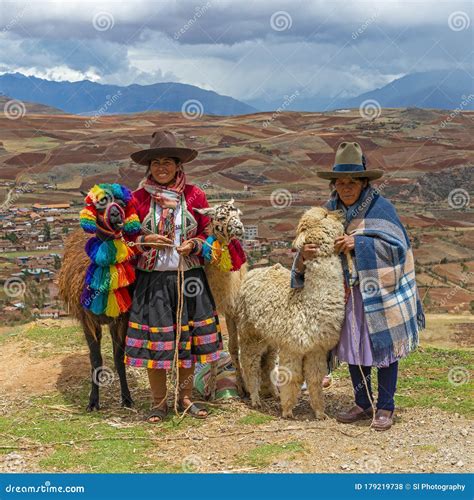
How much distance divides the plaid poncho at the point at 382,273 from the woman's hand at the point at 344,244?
4cm

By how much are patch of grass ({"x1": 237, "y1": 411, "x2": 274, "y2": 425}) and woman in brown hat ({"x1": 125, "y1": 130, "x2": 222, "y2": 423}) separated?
514 mm

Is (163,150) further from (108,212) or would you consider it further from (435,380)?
(435,380)

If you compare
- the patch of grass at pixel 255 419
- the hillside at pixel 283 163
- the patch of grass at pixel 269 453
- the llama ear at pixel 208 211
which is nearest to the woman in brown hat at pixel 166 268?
the llama ear at pixel 208 211

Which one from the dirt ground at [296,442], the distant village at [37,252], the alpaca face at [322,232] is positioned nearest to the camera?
the dirt ground at [296,442]

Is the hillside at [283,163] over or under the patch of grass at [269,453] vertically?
over

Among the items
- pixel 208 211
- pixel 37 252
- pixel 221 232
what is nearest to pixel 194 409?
pixel 221 232

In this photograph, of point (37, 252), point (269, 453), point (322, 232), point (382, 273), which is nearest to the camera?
point (269, 453)

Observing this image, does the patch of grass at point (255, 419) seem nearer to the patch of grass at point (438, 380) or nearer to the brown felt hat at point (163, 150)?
the patch of grass at point (438, 380)

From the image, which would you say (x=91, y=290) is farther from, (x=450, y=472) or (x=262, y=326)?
(x=450, y=472)

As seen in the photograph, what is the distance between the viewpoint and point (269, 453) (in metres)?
3.82

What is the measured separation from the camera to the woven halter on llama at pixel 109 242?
4.25 m

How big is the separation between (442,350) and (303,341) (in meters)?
3.01

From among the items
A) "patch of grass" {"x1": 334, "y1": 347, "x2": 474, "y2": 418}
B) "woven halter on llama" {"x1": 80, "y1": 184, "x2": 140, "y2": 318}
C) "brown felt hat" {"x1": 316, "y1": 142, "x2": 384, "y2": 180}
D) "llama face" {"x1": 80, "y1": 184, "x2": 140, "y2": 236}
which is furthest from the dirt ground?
"brown felt hat" {"x1": 316, "y1": 142, "x2": 384, "y2": 180}

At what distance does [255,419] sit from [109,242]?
5.62 feet
